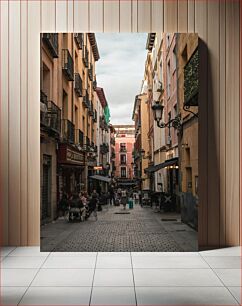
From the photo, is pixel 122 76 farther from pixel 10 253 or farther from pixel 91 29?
pixel 10 253

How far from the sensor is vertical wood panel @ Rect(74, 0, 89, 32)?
6121 mm

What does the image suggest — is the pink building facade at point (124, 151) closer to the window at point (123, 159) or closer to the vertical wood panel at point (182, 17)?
the window at point (123, 159)

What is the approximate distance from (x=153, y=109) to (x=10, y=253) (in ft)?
9.62

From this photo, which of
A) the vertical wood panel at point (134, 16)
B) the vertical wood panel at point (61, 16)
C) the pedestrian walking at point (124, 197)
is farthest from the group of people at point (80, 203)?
the vertical wood panel at point (134, 16)

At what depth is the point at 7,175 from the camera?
6.06 meters

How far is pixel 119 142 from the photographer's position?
22.0ft

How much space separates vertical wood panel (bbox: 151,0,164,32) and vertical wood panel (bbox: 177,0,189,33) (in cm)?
25

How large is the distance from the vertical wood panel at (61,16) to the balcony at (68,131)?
1350 mm

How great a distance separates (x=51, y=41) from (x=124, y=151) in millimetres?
2002

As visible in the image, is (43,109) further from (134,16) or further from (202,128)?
(202,128)

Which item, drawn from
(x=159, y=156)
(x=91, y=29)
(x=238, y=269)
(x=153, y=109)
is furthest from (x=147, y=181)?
(x=91, y=29)

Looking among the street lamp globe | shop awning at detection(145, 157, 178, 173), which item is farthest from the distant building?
the street lamp globe

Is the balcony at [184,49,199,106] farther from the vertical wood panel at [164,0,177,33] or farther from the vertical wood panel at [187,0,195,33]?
the vertical wood panel at [164,0,177,33]

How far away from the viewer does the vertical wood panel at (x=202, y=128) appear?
609cm
